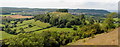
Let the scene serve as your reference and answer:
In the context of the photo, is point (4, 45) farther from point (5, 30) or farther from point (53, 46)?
point (5, 30)

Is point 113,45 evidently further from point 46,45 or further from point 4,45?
point 4,45

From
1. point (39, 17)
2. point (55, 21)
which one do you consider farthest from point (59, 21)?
point (39, 17)

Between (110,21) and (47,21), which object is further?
(47,21)

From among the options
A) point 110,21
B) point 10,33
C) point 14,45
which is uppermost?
point 110,21

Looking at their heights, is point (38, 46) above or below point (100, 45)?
below

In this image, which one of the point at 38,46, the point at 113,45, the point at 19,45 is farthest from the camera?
the point at 38,46

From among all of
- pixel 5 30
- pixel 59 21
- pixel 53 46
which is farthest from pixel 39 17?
pixel 53 46

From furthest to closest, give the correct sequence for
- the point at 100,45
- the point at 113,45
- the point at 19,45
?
the point at 19,45, the point at 100,45, the point at 113,45

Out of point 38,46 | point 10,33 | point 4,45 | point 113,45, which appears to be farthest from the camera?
point 10,33

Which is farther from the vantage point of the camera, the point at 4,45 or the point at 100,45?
the point at 4,45
